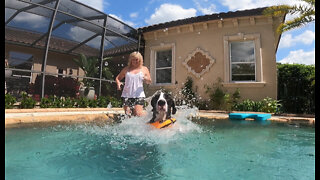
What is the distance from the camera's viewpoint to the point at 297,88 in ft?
24.1

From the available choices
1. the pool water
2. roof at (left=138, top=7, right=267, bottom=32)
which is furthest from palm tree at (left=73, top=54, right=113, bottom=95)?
the pool water

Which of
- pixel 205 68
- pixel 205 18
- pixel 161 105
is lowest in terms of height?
pixel 161 105

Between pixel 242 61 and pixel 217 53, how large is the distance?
3.70 ft

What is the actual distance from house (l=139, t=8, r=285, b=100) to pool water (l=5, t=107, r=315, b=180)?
513 cm

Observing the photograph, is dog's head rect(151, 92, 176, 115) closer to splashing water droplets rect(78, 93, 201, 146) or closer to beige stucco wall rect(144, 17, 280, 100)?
splashing water droplets rect(78, 93, 201, 146)

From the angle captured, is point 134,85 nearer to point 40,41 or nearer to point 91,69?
point 91,69

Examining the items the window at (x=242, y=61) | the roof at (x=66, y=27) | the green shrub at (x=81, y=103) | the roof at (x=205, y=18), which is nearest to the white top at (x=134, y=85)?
the green shrub at (x=81, y=103)

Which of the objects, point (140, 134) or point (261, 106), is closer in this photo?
point (140, 134)

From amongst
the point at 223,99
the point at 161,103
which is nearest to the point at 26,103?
the point at 161,103

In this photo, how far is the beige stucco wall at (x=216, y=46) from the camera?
793cm

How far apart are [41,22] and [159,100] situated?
7.72 meters

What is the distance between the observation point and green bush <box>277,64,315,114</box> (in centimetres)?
689

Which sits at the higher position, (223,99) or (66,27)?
(66,27)

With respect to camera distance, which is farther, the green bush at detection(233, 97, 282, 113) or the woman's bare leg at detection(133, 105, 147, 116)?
the green bush at detection(233, 97, 282, 113)
